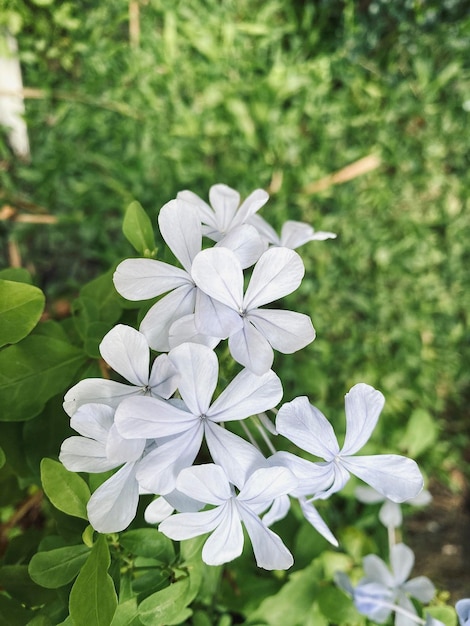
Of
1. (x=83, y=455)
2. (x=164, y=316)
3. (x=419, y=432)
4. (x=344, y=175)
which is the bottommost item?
(x=419, y=432)

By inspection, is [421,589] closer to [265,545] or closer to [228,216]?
[265,545]

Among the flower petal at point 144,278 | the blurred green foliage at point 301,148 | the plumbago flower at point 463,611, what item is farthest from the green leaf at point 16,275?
the plumbago flower at point 463,611

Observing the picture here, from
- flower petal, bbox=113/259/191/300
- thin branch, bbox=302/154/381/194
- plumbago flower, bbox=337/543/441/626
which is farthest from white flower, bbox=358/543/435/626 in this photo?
thin branch, bbox=302/154/381/194

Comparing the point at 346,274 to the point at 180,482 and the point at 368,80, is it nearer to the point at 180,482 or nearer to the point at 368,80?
the point at 368,80

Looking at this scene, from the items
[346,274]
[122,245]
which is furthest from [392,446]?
[122,245]

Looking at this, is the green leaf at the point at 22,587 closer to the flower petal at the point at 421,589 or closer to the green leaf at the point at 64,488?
the green leaf at the point at 64,488

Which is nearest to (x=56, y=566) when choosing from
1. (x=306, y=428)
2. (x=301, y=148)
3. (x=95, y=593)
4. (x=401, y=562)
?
(x=95, y=593)
